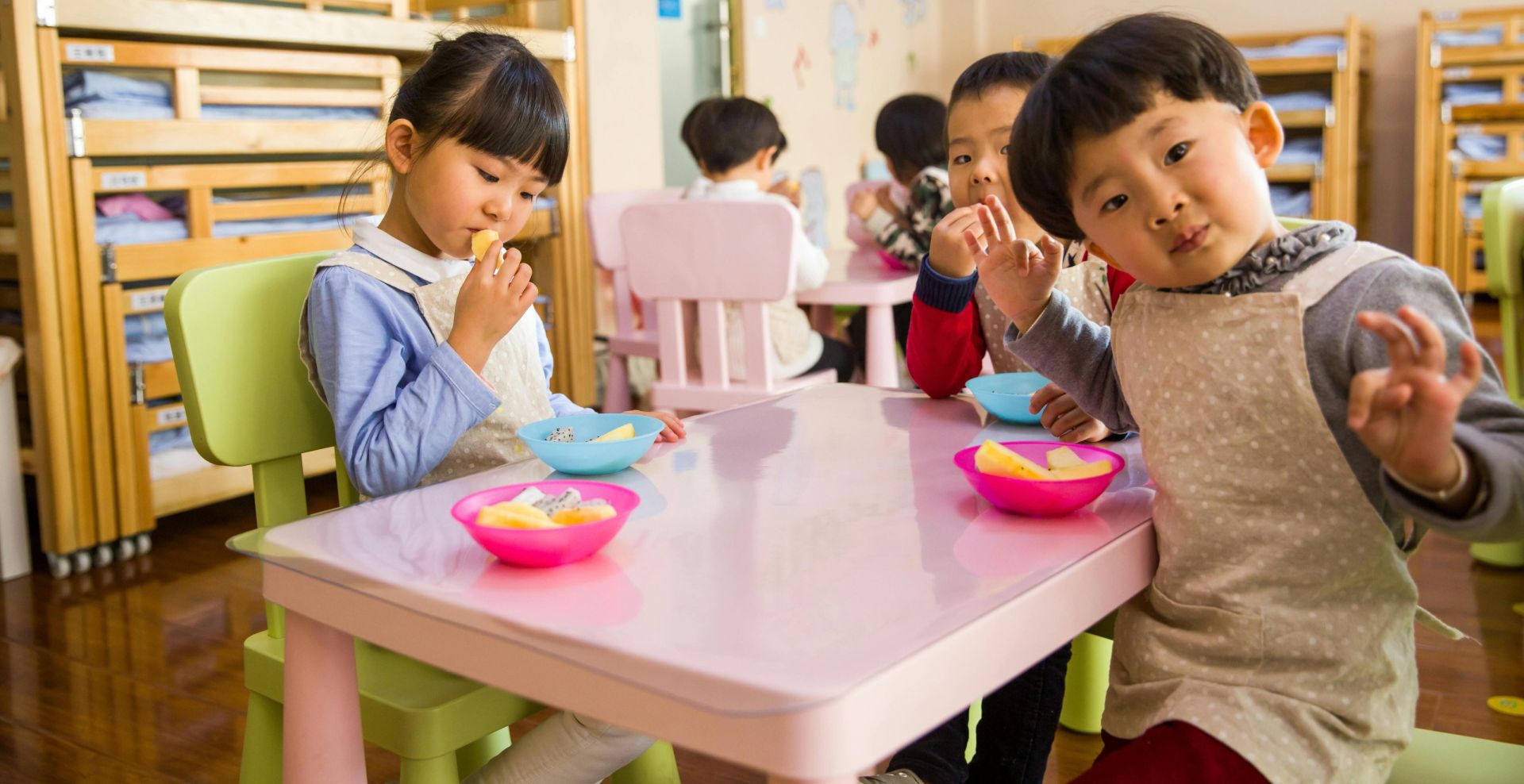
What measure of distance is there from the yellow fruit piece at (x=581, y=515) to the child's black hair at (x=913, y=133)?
230cm

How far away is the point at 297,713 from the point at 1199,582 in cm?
61

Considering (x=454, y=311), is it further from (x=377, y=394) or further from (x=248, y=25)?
(x=248, y=25)

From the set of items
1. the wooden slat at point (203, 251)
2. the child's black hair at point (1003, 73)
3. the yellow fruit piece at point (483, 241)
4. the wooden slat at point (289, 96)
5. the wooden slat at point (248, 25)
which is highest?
the wooden slat at point (248, 25)

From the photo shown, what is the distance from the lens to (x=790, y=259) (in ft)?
7.77

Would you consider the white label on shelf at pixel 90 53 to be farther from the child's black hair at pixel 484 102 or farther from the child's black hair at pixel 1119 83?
the child's black hair at pixel 1119 83

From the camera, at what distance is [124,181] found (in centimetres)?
261

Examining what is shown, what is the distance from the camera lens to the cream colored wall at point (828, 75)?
4.98 metres

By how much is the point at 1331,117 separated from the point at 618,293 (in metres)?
3.69

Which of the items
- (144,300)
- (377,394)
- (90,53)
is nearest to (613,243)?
(144,300)

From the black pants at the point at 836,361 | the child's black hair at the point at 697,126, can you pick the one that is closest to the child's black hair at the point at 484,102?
the black pants at the point at 836,361

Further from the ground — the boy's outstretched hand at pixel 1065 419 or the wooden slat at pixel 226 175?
the wooden slat at pixel 226 175

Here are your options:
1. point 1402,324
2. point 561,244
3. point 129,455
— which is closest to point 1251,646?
point 1402,324

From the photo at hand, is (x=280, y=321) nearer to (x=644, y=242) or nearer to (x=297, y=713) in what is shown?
(x=297, y=713)

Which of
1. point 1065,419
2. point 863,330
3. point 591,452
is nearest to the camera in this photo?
point 591,452
